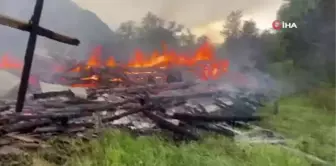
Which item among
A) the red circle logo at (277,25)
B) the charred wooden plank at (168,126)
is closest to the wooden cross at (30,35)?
the charred wooden plank at (168,126)

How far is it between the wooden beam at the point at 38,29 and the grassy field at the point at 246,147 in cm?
43

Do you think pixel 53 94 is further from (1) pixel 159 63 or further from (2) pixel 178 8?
(2) pixel 178 8

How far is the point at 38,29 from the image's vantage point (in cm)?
172

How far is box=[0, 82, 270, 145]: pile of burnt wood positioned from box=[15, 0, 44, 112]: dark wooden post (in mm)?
29

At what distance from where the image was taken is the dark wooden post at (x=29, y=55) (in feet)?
5.57

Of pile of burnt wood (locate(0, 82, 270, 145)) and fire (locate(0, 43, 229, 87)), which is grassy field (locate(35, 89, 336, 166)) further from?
fire (locate(0, 43, 229, 87))

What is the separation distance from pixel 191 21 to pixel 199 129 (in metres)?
0.48

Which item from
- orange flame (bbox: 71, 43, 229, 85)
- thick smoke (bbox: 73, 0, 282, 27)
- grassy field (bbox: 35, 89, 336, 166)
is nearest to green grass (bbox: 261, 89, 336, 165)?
grassy field (bbox: 35, 89, 336, 166)

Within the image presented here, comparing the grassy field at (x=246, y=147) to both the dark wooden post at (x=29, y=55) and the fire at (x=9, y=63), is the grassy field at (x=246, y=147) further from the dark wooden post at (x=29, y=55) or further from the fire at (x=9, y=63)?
the fire at (x=9, y=63)

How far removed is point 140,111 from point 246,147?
1.57 feet

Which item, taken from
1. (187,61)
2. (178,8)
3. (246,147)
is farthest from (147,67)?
(246,147)

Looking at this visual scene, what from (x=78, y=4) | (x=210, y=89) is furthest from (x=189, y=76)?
(x=78, y=4)

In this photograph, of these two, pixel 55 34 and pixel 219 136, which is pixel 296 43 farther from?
pixel 55 34

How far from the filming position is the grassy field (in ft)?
5.39
